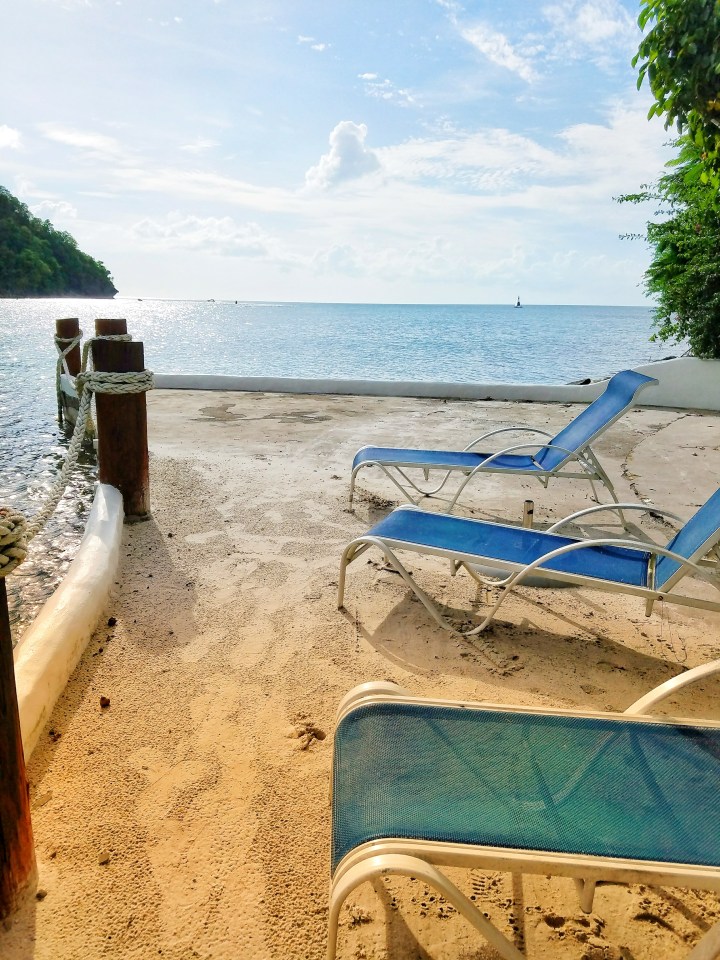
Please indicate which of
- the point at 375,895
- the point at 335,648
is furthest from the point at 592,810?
the point at 335,648

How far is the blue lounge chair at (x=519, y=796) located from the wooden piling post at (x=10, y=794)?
763 mm

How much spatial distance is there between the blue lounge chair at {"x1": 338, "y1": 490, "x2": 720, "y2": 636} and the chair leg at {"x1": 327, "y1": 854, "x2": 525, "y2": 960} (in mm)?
1598

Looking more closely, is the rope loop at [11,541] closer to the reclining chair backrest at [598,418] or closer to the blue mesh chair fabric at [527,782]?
the blue mesh chair fabric at [527,782]

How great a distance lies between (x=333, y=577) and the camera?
12.1 feet

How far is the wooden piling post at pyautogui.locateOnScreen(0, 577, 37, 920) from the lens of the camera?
160cm

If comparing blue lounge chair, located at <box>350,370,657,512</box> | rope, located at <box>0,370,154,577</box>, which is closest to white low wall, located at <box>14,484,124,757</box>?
rope, located at <box>0,370,154,577</box>

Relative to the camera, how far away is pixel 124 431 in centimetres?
415

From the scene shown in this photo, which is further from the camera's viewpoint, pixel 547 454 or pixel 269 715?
pixel 547 454

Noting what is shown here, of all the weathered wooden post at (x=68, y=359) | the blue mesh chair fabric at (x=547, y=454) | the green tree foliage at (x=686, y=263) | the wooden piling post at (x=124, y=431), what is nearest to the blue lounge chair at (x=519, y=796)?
the wooden piling post at (x=124, y=431)

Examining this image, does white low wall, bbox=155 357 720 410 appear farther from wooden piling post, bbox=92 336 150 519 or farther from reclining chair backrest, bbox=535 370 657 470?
wooden piling post, bbox=92 336 150 519

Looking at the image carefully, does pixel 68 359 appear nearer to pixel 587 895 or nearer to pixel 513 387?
pixel 513 387

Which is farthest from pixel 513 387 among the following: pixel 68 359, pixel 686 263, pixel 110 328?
pixel 110 328

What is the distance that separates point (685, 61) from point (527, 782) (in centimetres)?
418

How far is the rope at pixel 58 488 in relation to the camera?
4.90 feet
